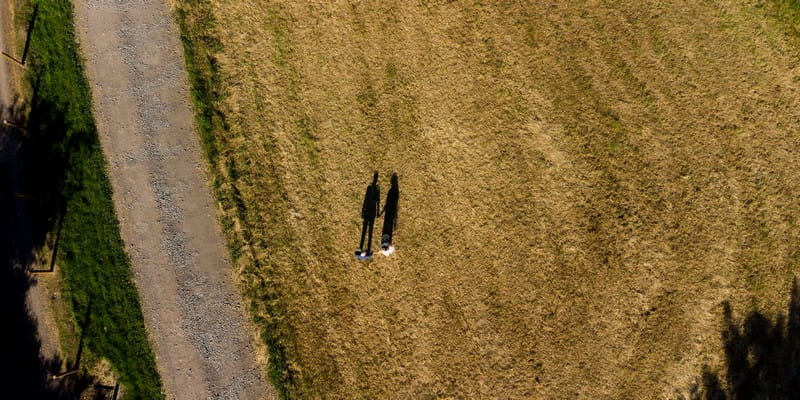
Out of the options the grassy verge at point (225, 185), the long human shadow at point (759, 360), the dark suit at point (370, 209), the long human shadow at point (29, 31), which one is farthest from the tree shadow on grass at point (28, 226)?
the long human shadow at point (759, 360)

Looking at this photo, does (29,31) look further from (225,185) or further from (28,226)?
(225,185)

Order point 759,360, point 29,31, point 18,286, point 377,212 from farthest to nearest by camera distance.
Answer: point 29,31 → point 377,212 → point 18,286 → point 759,360

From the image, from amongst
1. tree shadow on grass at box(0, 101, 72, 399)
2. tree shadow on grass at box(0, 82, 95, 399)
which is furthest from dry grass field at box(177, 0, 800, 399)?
tree shadow on grass at box(0, 101, 72, 399)

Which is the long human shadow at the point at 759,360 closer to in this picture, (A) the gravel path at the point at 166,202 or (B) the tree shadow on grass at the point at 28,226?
(A) the gravel path at the point at 166,202

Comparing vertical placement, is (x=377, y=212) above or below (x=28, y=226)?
above

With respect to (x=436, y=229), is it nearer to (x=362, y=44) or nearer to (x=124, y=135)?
(x=362, y=44)

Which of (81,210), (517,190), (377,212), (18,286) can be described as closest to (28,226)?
(81,210)

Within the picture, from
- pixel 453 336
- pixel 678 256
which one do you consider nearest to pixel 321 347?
pixel 453 336

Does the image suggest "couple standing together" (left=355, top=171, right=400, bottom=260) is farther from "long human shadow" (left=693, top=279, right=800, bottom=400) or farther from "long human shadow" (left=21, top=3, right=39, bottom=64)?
"long human shadow" (left=21, top=3, right=39, bottom=64)
